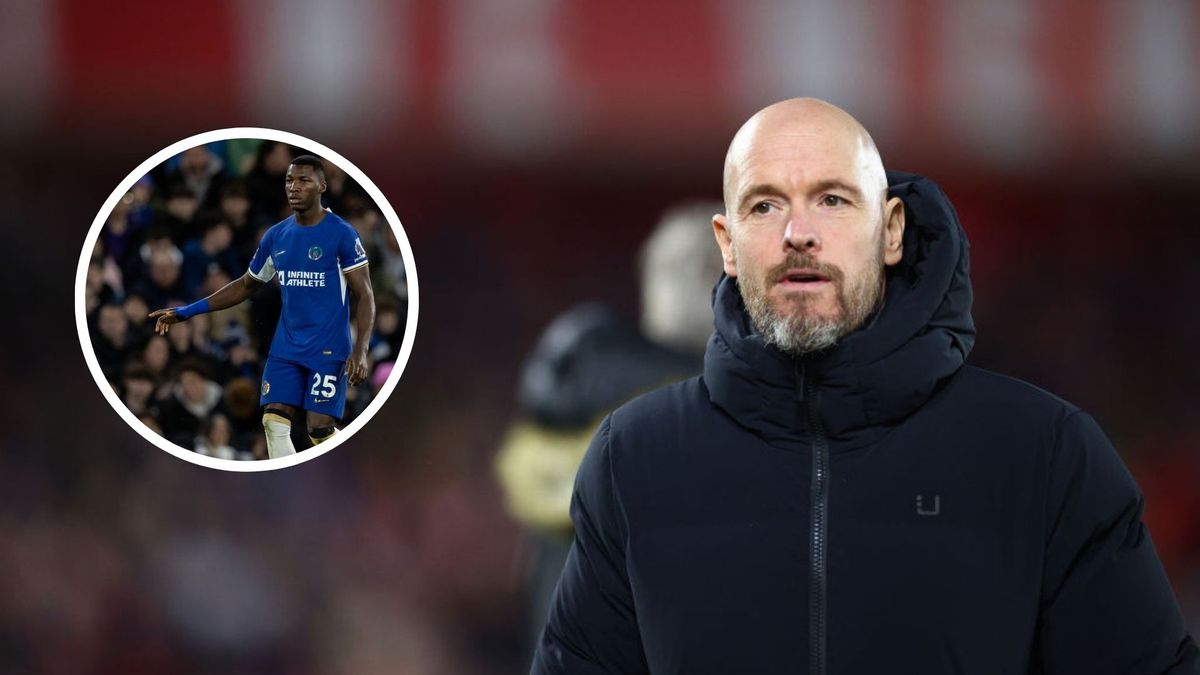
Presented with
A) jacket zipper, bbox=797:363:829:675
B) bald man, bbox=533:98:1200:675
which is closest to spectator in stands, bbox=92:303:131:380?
bald man, bbox=533:98:1200:675

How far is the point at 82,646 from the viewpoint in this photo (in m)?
2.44

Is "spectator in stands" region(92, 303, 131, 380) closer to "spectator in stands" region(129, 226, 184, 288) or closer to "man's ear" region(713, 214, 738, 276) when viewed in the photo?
"spectator in stands" region(129, 226, 184, 288)

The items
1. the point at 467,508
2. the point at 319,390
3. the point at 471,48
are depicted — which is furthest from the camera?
the point at 467,508

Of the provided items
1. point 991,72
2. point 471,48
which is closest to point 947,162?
point 991,72

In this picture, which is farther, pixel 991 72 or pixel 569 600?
pixel 991 72

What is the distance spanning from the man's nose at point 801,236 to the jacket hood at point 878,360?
0.17 ft

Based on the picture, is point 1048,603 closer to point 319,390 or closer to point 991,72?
point 319,390

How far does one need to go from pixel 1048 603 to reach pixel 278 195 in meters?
0.61

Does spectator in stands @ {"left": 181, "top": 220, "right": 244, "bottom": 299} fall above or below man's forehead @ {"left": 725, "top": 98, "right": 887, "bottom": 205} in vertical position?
below

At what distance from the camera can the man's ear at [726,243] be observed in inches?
35.4

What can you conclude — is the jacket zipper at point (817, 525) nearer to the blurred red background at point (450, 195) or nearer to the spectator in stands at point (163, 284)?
the spectator in stands at point (163, 284)

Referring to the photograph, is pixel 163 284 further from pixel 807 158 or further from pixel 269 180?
pixel 807 158

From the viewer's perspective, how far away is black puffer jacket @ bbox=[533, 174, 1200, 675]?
2.68 feet

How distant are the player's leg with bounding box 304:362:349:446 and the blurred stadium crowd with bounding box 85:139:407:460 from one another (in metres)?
0.01
